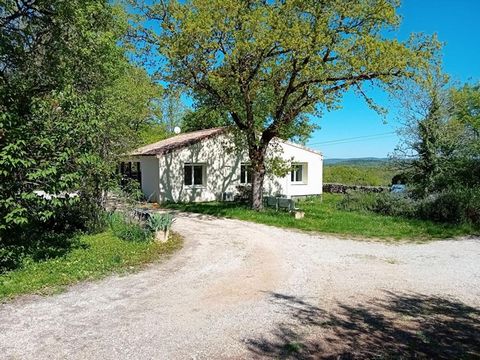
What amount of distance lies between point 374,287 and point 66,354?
5.73m

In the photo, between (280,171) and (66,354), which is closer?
(66,354)

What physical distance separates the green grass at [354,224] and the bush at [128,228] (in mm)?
5542

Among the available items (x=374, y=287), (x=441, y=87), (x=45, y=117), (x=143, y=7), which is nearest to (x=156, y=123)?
(x=143, y=7)

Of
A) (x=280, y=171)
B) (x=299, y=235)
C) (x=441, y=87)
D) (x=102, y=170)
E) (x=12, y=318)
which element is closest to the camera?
(x=12, y=318)

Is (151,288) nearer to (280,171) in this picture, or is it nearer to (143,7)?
(280,171)

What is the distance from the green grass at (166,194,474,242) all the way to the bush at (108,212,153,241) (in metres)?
5.54

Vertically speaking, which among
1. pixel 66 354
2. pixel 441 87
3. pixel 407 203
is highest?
pixel 441 87

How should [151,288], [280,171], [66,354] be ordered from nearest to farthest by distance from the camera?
[66,354] → [151,288] → [280,171]

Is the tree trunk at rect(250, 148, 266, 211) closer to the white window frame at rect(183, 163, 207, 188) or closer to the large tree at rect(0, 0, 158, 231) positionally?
the white window frame at rect(183, 163, 207, 188)

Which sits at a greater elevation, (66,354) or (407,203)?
(407,203)

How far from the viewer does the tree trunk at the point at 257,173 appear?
18.1 m

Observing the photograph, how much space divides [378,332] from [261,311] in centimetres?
184

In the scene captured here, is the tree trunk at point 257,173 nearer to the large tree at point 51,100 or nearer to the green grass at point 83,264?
the green grass at point 83,264

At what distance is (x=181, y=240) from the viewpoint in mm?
12102
